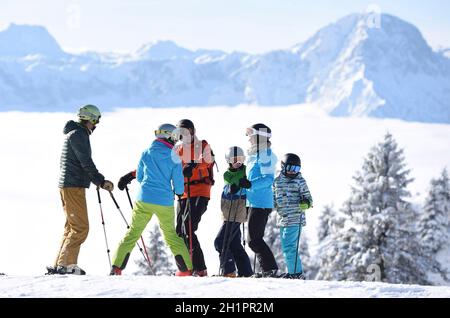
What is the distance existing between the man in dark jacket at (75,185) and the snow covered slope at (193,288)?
1152 mm

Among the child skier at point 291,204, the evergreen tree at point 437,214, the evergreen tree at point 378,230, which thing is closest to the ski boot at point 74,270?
the child skier at point 291,204

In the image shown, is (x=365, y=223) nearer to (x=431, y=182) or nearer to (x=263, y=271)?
(x=263, y=271)

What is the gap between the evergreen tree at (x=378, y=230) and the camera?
2514 cm

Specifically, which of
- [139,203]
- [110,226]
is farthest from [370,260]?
[110,226]

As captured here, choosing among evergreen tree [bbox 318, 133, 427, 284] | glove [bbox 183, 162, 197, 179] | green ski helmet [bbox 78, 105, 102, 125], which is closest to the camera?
green ski helmet [bbox 78, 105, 102, 125]

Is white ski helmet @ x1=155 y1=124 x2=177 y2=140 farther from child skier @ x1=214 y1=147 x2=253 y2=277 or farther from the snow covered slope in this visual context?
the snow covered slope

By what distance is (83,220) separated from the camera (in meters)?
9.85

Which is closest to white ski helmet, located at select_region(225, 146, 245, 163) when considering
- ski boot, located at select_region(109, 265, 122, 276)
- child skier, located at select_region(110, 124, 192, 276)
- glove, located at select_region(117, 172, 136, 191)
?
child skier, located at select_region(110, 124, 192, 276)

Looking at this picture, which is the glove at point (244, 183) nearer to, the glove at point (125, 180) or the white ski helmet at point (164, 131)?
the white ski helmet at point (164, 131)

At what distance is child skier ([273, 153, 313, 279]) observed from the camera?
10.5 metres

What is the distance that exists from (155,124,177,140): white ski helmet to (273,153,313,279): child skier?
6.16 ft

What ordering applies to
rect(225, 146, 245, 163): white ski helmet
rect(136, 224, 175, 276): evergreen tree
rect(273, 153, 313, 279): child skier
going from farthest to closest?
rect(136, 224, 175, 276): evergreen tree → rect(273, 153, 313, 279): child skier → rect(225, 146, 245, 163): white ski helmet
